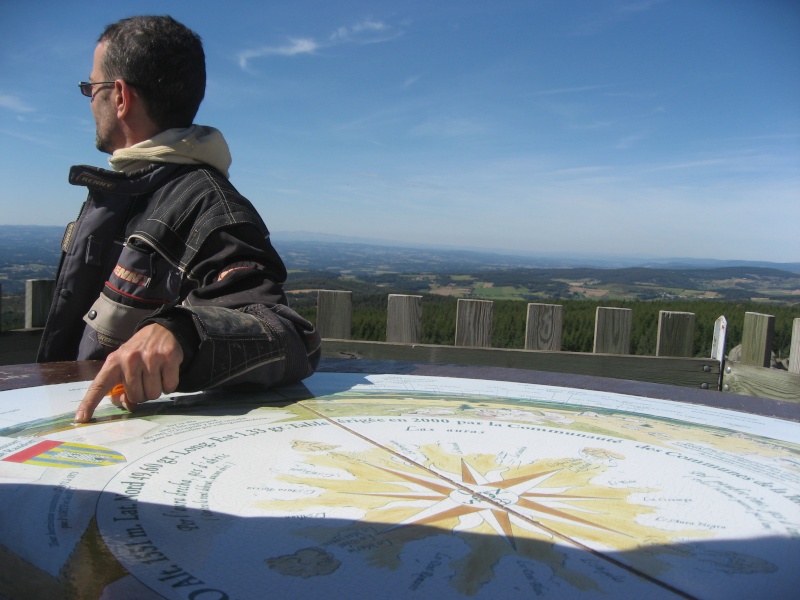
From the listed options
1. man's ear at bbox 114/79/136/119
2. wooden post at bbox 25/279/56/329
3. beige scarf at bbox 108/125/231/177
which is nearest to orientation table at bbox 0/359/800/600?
beige scarf at bbox 108/125/231/177

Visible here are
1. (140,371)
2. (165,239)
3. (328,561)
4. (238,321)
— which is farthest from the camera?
(165,239)

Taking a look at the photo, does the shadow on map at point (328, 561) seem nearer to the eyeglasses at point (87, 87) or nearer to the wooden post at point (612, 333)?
the eyeglasses at point (87, 87)

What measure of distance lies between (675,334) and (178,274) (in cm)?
318

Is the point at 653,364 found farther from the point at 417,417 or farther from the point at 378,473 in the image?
the point at 378,473

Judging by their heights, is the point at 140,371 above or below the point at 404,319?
above

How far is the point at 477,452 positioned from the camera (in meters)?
1.27

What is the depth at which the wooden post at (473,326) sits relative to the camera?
4.20m

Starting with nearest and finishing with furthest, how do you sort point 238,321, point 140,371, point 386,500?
point 386,500 → point 140,371 → point 238,321

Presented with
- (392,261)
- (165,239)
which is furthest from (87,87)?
(392,261)

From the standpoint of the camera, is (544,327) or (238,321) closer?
(238,321)

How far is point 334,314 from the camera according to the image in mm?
4207

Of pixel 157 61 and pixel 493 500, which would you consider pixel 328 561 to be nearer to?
pixel 493 500

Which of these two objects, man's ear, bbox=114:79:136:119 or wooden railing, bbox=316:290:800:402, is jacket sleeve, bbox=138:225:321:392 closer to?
man's ear, bbox=114:79:136:119

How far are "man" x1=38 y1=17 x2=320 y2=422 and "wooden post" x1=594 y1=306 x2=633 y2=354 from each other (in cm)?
262
